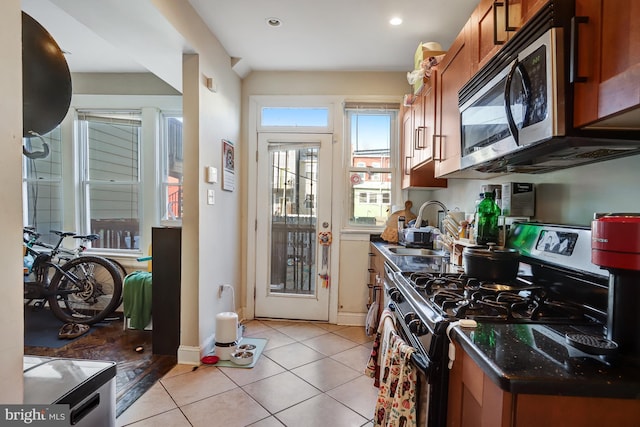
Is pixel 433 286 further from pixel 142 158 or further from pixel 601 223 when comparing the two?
pixel 142 158

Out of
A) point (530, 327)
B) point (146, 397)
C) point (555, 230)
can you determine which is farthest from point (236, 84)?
point (530, 327)

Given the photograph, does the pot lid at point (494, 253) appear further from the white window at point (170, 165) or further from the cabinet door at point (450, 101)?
the white window at point (170, 165)

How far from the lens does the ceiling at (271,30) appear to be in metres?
1.96

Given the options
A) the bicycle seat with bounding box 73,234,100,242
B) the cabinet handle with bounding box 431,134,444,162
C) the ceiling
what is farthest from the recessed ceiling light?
the bicycle seat with bounding box 73,234,100,242

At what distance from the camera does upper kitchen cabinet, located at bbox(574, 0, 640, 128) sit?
0.66 m

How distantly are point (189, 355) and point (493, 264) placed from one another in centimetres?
218

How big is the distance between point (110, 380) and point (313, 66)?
9.68 ft

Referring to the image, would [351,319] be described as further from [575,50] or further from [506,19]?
[575,50]

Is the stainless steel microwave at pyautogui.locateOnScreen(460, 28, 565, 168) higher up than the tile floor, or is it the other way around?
the stainless steel microwave at pyautogui.locateOnScreen(460, 28, 565, 168)

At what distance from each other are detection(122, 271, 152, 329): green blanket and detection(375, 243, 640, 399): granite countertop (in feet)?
8.96

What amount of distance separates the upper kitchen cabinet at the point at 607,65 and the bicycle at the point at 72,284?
3.71 m

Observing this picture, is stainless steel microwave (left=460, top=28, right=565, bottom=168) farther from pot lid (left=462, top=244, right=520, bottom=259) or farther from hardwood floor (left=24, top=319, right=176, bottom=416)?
hardwood floor (left=24, top=319, right=176, bottom=416)

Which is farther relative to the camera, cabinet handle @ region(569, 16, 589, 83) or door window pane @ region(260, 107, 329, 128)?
door window pane @ region(260, 107, 329, 128)

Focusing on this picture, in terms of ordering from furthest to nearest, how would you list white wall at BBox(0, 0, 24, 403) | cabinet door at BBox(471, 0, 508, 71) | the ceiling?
the ceiling → cabinet door at BBox(471, 0, 508, 71) → white wall at BBox(0, 0, 24, 403)
